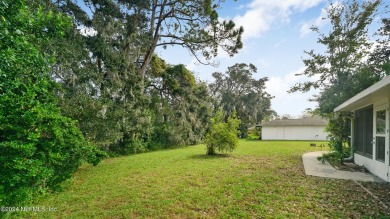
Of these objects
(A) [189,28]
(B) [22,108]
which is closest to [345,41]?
(A) [189,28]

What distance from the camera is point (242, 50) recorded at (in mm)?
12891

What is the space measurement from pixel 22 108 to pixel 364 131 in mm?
10232

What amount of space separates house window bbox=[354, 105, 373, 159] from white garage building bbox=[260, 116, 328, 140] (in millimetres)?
19319

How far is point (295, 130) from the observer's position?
26.9 metres

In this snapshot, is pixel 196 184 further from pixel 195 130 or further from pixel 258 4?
pixel 195 130

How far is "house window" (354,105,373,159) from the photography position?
6926 mm

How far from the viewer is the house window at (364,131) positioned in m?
6.93

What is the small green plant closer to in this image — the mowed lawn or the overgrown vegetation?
the mowed lawn

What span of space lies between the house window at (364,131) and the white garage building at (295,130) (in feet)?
63.4

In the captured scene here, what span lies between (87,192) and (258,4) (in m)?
10.1

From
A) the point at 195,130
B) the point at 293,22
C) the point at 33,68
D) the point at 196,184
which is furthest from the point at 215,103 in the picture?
the point at 33,68

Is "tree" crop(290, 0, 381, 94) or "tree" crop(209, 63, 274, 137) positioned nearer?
"tree" crop(290, 0, 381, 94)

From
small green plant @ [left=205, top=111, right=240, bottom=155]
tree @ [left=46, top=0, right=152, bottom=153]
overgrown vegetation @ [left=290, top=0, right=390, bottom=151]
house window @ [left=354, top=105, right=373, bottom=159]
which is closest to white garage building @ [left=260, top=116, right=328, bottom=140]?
overgrown vegetation @ [left=290, top=0, right=390, bottom=151]

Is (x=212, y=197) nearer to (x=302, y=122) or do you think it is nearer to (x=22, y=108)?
(x=22, y=108)
